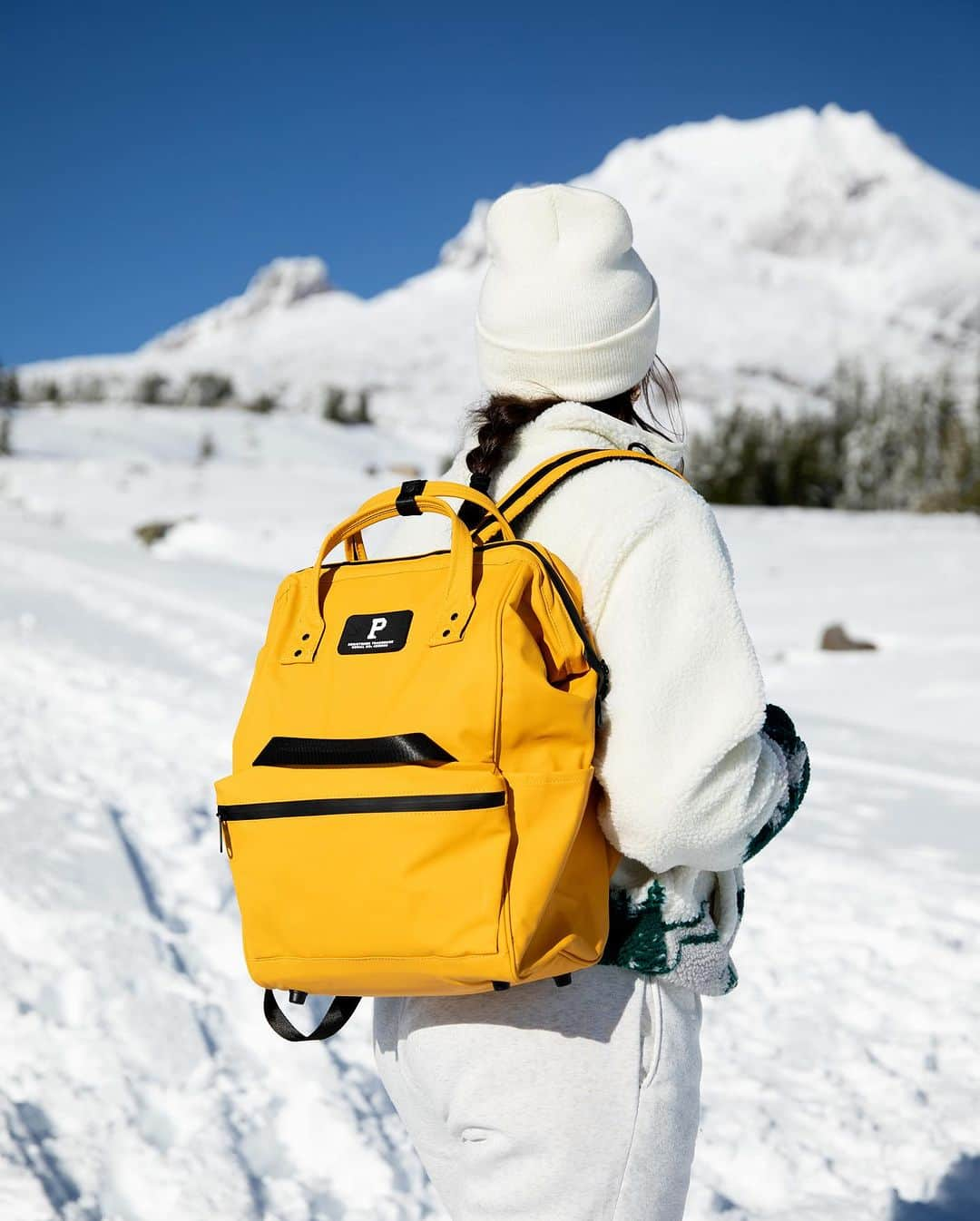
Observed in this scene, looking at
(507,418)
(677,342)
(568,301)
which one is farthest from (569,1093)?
(677,342)

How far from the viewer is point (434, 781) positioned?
1330 millimetres

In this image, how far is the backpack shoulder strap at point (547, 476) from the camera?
1490 mm

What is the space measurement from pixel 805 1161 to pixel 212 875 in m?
2.54

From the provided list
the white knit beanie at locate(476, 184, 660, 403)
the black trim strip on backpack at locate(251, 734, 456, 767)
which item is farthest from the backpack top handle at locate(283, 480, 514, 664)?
the white knit beanie at locate(476, 184, 660, 403)

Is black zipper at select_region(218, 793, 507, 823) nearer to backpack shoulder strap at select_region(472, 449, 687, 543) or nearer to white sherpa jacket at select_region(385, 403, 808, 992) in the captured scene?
white sherpa jacket at select_region(385, 403, 808, 992)

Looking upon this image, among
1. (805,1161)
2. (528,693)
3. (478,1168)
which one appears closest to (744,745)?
(528,693)

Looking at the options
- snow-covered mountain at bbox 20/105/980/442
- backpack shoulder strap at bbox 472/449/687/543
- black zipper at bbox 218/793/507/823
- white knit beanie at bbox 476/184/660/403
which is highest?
snow-covered mountain at bbox 20/105/980/442

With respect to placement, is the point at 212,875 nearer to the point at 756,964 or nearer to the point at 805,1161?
the point at 756,964

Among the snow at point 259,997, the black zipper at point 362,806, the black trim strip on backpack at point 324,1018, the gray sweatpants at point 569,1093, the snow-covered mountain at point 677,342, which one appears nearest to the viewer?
the black zipper at point 362,806

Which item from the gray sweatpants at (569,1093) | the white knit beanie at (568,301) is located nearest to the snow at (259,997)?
the gray sweatpants at (569,1093)

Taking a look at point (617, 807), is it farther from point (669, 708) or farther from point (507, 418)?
point (507, 418)

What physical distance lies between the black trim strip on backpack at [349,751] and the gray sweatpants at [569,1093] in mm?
356

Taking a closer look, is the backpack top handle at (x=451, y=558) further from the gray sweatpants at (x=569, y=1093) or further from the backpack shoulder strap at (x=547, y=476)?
the gray sweatpants at (x=569, y=1093)

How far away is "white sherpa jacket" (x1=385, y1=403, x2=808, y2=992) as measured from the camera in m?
1.37
